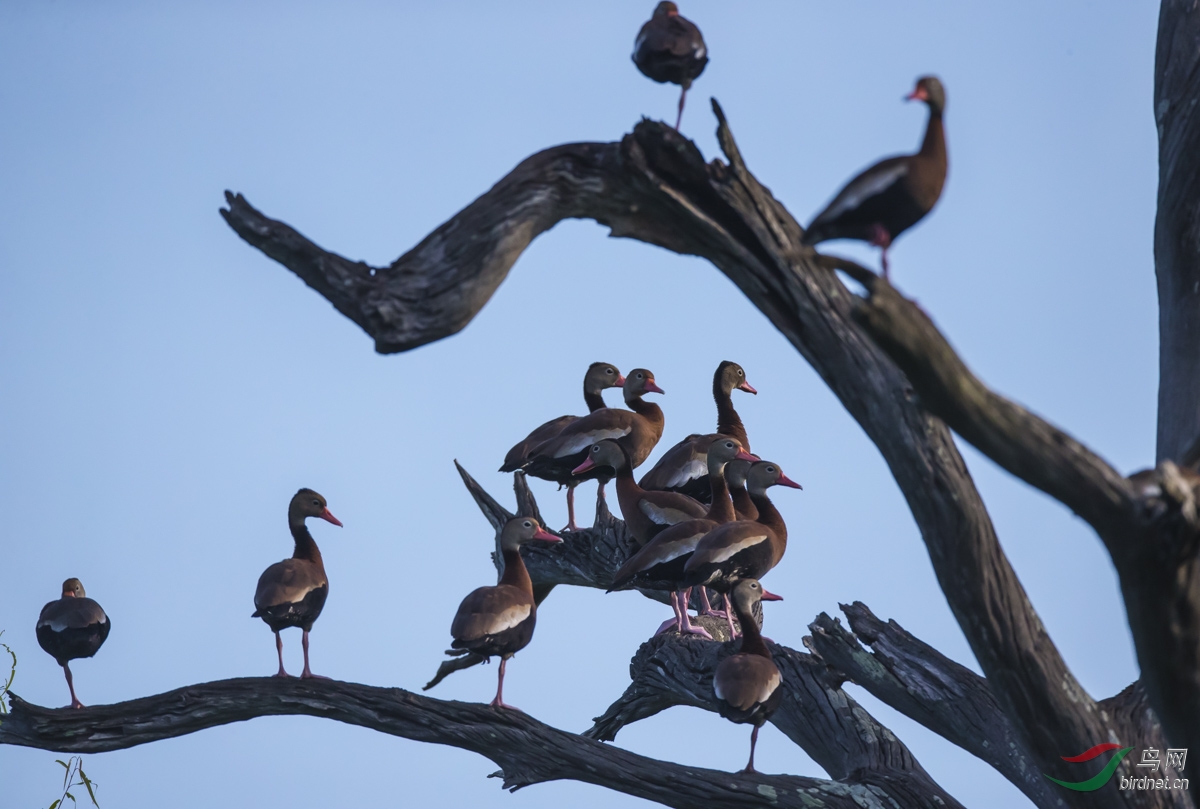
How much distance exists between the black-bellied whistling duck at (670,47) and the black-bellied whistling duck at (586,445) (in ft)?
10.7

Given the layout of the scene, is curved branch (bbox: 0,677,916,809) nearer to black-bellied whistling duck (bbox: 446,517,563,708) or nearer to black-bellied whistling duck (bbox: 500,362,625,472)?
black-bellied whistling duck (bbox: 446,517,563,708)

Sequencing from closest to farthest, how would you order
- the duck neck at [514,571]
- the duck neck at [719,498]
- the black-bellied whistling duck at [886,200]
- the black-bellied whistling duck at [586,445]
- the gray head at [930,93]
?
the black-bellied whistling duck at [886,200], the gray head at [930,93], the duck neck at [514,571], the duck neck at [719,498], the black-bellied whistling duck at [586,445]

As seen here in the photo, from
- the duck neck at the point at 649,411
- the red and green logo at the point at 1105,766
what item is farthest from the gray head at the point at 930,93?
the duck neck at the point at 649,411

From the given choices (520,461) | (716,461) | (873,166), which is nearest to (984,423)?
(873,166)

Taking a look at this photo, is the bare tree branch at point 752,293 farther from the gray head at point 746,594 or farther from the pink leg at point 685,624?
the pink leg at point 685,624

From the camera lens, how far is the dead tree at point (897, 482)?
314cm

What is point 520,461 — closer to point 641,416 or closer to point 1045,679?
point 641,416

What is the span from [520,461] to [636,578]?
1.83m

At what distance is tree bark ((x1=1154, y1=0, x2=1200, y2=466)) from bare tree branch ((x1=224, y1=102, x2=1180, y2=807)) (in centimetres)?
184

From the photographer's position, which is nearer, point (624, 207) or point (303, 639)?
point (624, 207)

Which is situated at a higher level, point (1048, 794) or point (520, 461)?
point (520, 461)

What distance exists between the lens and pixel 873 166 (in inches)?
133

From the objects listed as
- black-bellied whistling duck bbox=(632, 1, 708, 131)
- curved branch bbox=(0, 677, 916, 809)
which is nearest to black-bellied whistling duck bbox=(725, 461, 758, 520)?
curved branch bbox=(0, 677, 916, 809)

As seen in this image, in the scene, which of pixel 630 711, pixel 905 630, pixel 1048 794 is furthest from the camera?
pixel 630 711
